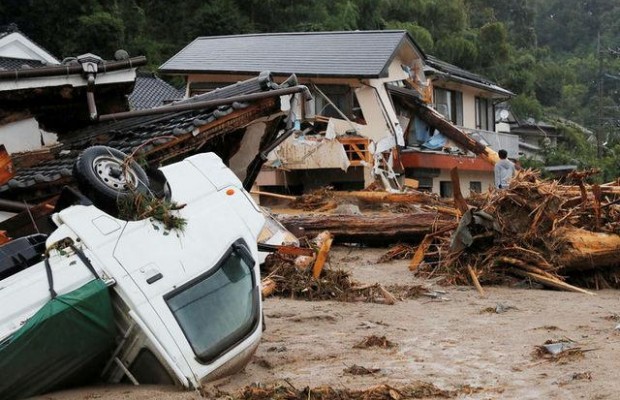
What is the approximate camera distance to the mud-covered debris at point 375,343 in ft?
25.4

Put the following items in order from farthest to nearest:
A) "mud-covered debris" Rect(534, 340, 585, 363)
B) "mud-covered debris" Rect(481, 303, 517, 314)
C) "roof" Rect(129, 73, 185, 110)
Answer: "roof" Rect(129, 73, 185, 110) → "mud-covered debris" Rect(481, 303, 517, 314) → "mud-covered debris" Rect(534, 340, 585, 363)

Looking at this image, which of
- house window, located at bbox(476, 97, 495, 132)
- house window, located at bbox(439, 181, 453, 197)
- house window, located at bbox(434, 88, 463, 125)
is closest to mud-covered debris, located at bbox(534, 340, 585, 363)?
house window, located at bbox(439, 181, 453, 197)

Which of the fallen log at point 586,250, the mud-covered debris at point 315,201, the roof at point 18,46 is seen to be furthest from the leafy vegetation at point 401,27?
the fallen log at point 586,250

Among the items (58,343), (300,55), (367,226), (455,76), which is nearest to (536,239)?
(367,226)

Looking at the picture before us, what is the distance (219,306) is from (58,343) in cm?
123

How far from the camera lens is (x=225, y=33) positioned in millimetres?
38312

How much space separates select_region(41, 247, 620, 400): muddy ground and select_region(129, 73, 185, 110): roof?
1727 cm

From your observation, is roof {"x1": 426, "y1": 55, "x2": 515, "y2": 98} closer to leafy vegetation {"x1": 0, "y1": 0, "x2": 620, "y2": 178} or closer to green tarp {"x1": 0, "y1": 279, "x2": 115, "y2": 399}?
leafy vegetation {"x1": 0, "y1": 0, "x2": 620, "y2": 178}

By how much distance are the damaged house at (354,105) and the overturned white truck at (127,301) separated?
17348mm

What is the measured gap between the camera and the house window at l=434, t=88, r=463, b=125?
1288 inches

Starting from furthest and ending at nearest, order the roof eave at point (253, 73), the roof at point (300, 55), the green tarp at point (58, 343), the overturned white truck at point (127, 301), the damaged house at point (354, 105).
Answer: the roof at point (300, 55)
the damaged house at point (354, 105)
the roof eave at point (253, 73)
the overturned white truck at point (127, 301)
the green tarp at point (58, 343)

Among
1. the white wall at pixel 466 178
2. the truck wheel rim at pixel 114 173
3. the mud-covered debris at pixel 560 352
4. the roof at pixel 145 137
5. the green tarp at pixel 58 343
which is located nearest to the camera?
the green tarp at pixel 58 343

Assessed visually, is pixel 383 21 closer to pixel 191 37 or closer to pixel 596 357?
pixel 191 37

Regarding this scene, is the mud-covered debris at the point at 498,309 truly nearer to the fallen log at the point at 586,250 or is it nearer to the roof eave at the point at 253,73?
the fallen log at the point at 586,250
